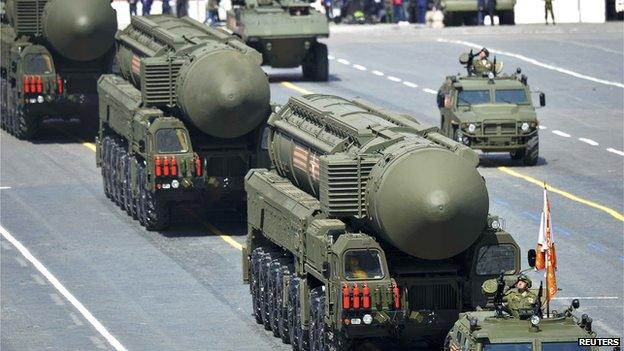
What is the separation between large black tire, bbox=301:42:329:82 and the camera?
218 feet

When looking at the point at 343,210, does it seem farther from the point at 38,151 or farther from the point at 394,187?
the point at 38,151

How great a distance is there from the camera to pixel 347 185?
31531mm

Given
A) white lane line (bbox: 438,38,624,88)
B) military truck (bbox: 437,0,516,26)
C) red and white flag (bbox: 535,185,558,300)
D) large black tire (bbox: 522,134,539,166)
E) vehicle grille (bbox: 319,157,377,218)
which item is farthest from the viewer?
military truck (bbox: 437,0,516,26)

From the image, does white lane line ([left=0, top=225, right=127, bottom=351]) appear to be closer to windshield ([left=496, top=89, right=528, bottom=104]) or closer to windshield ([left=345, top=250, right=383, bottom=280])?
windshield ([left=345, top=250, right=383, bottom=280])

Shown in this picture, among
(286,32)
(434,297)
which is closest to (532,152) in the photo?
(286,32)

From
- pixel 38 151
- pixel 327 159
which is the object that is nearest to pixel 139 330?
pixel 327 159

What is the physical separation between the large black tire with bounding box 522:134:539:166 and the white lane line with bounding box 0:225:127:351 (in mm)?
13459

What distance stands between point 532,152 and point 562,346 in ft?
82.7

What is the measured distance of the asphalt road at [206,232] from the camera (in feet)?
121

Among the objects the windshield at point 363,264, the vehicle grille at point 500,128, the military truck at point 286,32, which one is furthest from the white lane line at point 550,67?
the windshield at point 363,264

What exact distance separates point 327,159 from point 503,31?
4873 cm

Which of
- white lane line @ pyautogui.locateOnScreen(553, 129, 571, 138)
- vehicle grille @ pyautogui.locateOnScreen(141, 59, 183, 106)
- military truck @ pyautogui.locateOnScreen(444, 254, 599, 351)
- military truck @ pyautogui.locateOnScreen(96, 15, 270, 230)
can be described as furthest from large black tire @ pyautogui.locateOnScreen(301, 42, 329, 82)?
military truck @ pyautogui.locateOnScreen(444, 254, 599, 351)

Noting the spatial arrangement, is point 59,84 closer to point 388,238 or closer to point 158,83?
point 158,83

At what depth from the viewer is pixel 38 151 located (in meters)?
56.7
